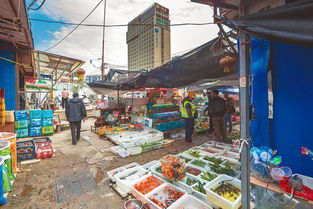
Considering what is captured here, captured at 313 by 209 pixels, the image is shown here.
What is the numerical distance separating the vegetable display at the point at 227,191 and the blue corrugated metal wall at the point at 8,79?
931 cm

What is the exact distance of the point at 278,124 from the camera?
8.06ft

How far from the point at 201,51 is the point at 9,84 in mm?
8753

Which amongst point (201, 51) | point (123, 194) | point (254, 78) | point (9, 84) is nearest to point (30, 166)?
point (123, 194)

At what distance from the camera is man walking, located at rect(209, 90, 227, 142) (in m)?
6.06

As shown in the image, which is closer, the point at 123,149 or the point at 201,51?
the point at 201,51

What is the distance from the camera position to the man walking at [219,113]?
19.9 ft

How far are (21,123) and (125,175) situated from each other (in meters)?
6.76

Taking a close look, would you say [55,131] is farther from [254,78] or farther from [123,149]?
[254,78]

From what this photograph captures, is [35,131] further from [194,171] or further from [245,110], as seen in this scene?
[245,110]

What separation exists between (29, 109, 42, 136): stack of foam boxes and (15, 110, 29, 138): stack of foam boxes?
19cm

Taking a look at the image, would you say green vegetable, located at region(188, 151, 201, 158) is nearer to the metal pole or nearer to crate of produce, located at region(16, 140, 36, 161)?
the metal pole

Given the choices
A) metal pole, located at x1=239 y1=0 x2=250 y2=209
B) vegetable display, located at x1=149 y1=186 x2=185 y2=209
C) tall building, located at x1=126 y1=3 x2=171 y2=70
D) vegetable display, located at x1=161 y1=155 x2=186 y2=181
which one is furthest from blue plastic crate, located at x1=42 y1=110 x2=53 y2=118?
tall building, located at x1=126 y1=3 x2=171 y2=70

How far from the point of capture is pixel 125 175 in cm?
368

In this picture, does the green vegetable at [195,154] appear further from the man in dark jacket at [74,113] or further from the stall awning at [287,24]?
the man in dark jacket at [74,113]
